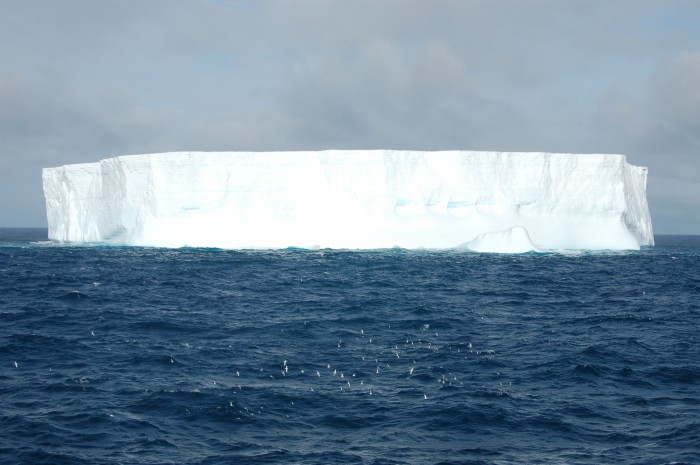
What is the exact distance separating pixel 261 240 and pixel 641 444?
72.9ft

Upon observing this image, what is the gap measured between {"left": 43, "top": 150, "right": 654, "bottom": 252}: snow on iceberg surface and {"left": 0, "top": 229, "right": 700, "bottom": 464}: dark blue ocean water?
1119cm

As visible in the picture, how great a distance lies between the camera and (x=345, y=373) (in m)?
7.79

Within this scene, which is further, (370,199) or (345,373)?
(370,199)

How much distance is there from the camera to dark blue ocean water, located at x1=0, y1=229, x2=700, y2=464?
18.5ft

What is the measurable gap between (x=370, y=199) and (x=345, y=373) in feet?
65.0

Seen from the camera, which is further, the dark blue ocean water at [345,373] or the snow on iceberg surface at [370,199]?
the snow on iceberg surface at [370,199]

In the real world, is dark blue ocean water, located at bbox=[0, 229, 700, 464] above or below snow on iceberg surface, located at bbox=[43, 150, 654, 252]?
below

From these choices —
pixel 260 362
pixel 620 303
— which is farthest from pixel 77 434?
pixel 620 303

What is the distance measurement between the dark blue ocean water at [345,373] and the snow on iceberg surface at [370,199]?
11.2m

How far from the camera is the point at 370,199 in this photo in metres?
27.3

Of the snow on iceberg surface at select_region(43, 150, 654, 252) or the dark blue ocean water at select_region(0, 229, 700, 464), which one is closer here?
the dark blue ocean water at select_region(0, 229, 700, 464)

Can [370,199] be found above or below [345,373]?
above

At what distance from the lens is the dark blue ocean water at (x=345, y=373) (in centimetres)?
565

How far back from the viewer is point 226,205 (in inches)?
1069
